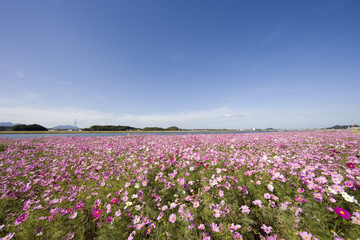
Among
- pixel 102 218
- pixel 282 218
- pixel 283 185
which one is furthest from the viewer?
pixel 283 185

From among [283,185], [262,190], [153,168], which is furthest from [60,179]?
[283,185]

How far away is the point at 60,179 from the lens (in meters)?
3.91

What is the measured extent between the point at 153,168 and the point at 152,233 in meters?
1.68

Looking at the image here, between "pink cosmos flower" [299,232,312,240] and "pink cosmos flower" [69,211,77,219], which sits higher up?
"pink cosmos flower" [299,232,312,240]

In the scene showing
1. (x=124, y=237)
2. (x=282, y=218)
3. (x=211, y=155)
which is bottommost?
(x=124, y=237)

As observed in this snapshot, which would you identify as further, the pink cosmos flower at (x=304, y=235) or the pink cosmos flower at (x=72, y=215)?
the pink cosmos flower at (x=72, y=215)

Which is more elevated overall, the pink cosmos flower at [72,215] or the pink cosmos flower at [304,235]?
the pink cosmos flower at [304,235]

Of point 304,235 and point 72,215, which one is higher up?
point 304,235

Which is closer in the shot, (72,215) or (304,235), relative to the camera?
(304,235)

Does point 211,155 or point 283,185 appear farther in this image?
point 211,155

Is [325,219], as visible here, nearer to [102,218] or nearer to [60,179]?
[102,218]

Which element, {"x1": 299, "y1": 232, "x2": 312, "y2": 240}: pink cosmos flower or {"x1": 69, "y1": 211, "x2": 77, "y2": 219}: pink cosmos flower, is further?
{"x1": 69, "y1": 211, "x2": 77, "y2": 219}: pink cosmos flower

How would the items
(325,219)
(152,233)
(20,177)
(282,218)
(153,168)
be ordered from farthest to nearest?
(20,177), (153,168), (152,233), (282,218), (325,219)

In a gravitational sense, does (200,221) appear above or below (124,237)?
above
